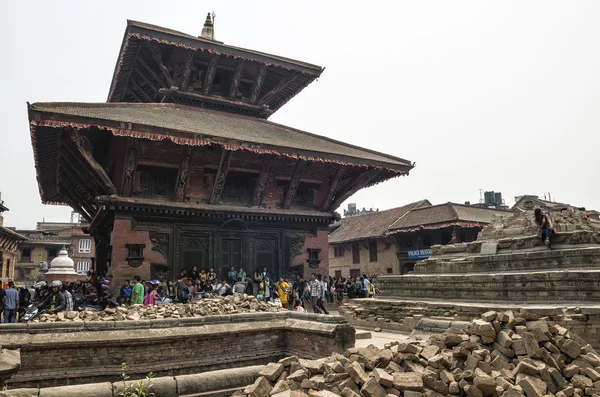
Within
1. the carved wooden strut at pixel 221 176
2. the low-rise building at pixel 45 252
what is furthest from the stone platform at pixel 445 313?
the low-rise building at pixel 45 252

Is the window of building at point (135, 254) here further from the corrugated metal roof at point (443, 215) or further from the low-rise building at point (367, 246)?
the low-rise building at point (367, 246)

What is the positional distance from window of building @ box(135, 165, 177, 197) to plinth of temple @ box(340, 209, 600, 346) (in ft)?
24.3

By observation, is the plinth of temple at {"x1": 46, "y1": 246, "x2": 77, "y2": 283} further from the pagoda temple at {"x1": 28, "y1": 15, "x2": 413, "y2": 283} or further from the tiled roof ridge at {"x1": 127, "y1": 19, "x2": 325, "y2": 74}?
the tiled roof ridge at {"x1": 127, "y1": 19, "x2": 325, "y2": 74}

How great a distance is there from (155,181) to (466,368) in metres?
12.9

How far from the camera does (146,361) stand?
23.2 ft

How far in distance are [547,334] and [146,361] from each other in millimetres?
5818

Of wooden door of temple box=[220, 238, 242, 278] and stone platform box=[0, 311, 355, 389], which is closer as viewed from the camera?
stone platform box=[0, 311, 355, 389]

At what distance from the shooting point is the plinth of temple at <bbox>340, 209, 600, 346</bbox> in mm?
8133

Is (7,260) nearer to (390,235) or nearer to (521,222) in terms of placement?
(390,235)

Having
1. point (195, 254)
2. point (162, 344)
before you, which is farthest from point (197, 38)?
point (162, 344)

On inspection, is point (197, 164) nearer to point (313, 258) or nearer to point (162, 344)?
point (313, 258)

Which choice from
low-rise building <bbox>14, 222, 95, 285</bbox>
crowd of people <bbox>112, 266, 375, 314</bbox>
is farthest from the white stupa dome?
low-rise building <bbox>14, 222, 95, 285</bbox>

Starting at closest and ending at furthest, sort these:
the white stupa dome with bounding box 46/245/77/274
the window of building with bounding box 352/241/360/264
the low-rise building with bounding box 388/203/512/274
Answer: the white stupa dome with bounding box 46/245/77/274, the low-rise building with bounding box 388/203/512/274, the window of building with bounding box 352/241/360/264

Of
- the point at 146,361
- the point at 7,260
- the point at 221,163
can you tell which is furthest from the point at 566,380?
the point at 7,260
